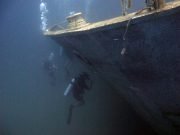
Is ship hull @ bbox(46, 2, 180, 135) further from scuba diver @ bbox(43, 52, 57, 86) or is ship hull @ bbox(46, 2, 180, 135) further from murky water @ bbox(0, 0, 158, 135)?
scuba diver @ bbox(43, 52, 57, 86)

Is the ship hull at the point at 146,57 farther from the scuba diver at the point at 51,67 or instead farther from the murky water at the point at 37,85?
the scuba diver at the point at 51,67

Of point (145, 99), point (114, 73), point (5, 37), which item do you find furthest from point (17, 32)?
point (145, 99)

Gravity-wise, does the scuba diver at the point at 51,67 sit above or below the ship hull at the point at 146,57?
below

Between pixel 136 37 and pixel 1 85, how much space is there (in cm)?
703

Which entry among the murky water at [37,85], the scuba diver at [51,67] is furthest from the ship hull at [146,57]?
the scuba diver at [51,67]

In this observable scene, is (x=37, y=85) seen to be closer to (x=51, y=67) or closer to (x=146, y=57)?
(x=51, y=67)

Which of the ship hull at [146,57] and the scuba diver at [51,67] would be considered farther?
the scuba diver at [51,67]

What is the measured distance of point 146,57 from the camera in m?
3.74

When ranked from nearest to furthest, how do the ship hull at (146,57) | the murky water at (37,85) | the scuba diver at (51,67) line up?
the ship hull at (146,57), the murky water at (37,85), the scuba diver at (51,67)

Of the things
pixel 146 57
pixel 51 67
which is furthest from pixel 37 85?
pixel 146 57

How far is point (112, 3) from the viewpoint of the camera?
7.66 meters

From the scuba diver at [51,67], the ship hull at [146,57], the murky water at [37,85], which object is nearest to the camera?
the ship hull at [146,57]

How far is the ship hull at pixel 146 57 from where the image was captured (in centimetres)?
322

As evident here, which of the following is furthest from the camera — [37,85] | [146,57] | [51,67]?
[37,85]
